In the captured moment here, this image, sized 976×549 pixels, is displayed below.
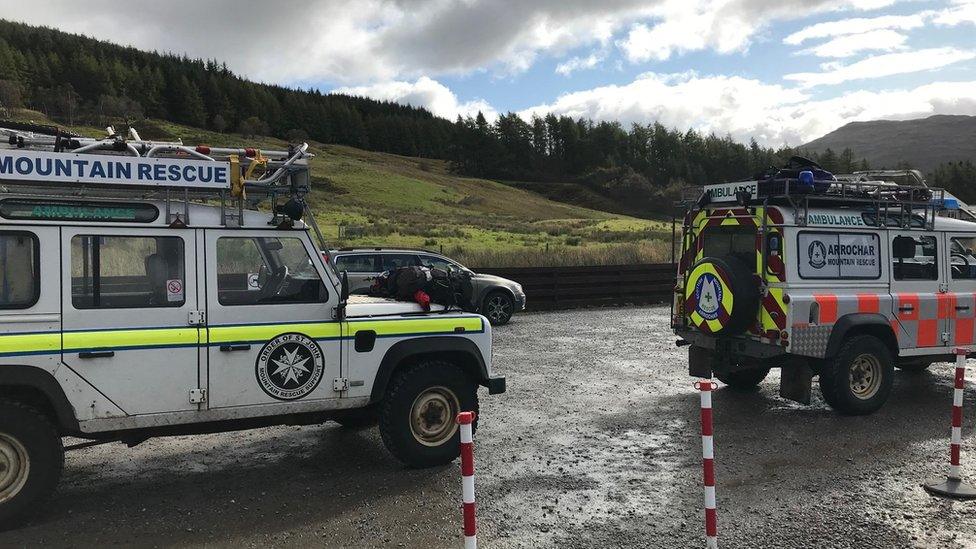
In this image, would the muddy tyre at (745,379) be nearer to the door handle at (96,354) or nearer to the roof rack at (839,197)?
the roof rack at (839,197)

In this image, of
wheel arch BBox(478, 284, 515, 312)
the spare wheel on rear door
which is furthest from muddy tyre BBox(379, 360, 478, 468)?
wheel arch BBox(478, 284, 515, 312)

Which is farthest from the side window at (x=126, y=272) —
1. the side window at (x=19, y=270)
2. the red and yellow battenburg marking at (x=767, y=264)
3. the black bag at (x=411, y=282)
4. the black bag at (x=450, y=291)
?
the red and yellow battenburg marking at (x=767, y=264)

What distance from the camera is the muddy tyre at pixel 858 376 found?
7457 millimetres

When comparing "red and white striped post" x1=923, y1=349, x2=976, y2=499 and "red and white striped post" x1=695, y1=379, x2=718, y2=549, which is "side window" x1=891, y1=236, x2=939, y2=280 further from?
"red and white striped post" x1=695, y1=379, x2=718, y2=549

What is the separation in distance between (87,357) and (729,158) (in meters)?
120

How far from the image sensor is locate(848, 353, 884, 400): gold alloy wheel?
7.68 m

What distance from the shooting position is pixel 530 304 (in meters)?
18.2

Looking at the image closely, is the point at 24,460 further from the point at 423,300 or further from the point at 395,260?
the point at 395,260

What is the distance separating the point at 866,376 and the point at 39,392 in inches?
316

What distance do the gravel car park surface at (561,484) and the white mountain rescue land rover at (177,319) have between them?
0.55m

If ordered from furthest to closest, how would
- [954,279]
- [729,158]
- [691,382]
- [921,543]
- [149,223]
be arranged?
1. [729,158]
2. [691,382]
3. [954,279]
4. [149,223]
5. [921,543]

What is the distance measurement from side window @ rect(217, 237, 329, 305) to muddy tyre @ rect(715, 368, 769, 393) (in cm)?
575

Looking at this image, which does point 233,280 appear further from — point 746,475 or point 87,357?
point 746,475

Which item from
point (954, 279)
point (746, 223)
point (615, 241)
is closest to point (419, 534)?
point (746, 223)
